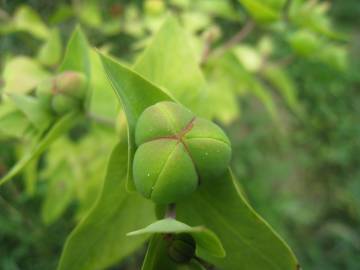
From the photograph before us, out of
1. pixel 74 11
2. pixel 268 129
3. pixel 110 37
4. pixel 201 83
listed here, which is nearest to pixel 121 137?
pixel 201 83

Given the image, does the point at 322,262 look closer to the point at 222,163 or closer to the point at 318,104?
the point at 318,104

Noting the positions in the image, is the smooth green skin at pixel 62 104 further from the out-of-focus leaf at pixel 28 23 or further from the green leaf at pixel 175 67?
the out-of-focus leaf at pixel 28 23

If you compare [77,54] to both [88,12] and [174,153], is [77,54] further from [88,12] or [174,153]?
[88,12]

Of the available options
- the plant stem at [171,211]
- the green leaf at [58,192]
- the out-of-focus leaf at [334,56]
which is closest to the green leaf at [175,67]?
the plant stem at [171,211]

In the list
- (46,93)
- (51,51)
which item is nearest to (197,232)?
(46,93)

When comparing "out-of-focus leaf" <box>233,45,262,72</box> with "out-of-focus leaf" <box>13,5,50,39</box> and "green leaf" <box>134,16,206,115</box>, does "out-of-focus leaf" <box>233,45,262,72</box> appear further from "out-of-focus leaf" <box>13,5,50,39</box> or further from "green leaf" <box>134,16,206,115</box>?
"green leaf" <box>134,16,206,115</box>

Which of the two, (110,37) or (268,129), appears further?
(268,129)
